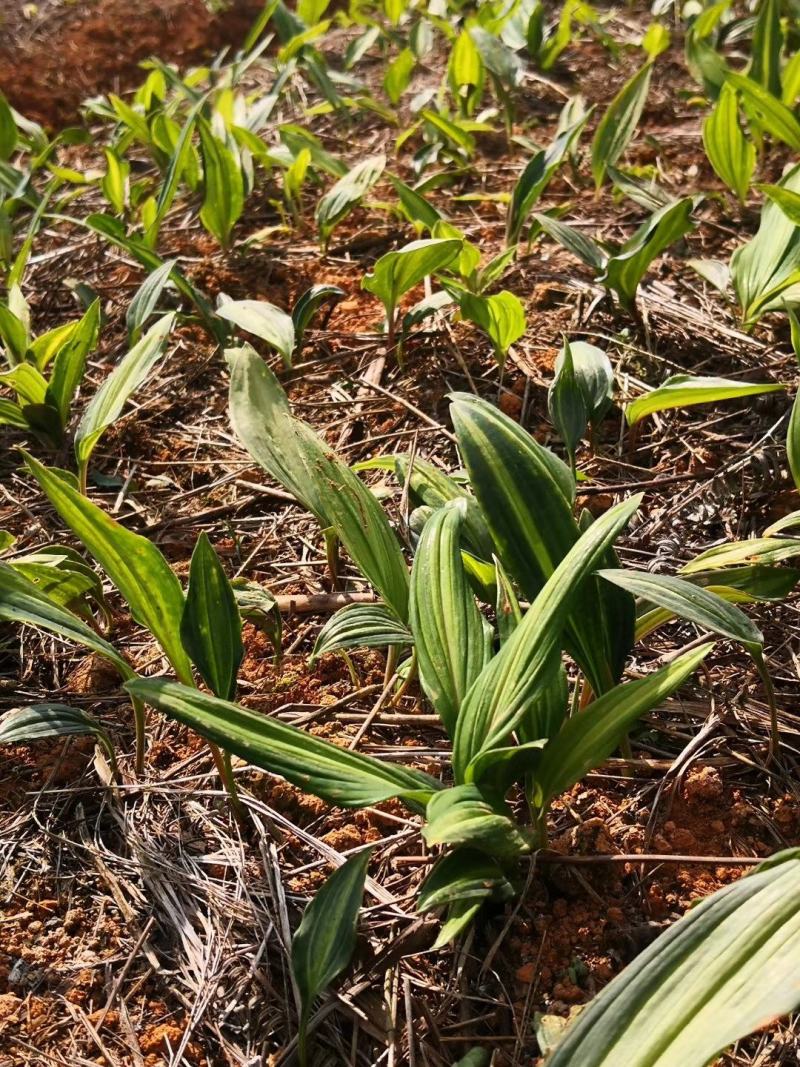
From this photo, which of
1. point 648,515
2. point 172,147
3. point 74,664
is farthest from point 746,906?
point 172,147

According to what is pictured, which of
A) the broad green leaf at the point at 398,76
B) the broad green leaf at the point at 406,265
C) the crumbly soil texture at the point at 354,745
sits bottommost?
the crumbly soil texture at the point at 354,745

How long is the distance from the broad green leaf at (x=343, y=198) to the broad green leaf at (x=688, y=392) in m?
0.90

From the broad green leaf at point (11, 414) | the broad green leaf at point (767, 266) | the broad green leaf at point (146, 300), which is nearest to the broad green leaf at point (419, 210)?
the broad green leaf at point (146, 300)

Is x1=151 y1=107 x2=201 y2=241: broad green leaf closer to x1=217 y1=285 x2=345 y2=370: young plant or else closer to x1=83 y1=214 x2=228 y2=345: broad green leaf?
x1=83 y1=214 x2=228 y2=345: broad green leaf

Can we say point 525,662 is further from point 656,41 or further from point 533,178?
point 656,41

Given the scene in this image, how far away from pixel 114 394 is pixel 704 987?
4.07 feet

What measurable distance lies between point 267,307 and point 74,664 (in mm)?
806

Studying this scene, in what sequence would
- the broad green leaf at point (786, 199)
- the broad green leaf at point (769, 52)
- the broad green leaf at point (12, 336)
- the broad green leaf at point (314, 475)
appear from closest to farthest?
the broad green leaf at point (314, 475) → the broad green leaf at point (786, 199) → the broad green leaf at point (12, 336) → the broad green leaf at point (769, 52)

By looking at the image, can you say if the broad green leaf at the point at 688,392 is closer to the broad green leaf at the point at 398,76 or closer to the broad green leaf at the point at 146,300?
the broad green leaf at the point at 146,300

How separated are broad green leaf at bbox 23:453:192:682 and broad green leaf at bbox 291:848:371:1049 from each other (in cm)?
33

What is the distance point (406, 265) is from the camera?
5.77 feet

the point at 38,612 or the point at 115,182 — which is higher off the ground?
the point at 115,182

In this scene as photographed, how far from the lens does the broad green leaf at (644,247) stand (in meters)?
1.70

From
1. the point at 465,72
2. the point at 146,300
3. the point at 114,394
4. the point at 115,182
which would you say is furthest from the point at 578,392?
the point at 465,72
